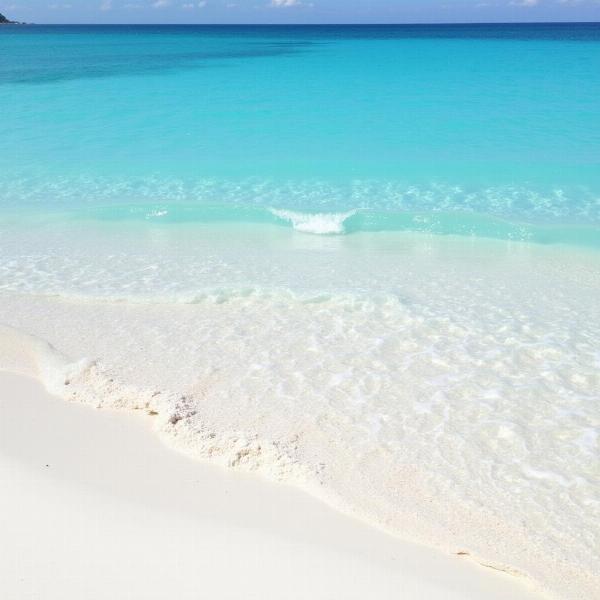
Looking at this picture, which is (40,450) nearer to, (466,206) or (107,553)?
(107,553)

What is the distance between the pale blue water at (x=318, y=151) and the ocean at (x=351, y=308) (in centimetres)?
10

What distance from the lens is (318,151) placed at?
16766 mm

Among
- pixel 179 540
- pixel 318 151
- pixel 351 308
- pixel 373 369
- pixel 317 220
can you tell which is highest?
pixel 179 540

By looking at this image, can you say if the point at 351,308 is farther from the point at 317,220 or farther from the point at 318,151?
the point at 318,151

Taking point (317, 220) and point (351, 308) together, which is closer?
point (351, 308)

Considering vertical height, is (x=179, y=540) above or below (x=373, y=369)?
above

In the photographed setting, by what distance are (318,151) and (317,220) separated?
20.2 feet

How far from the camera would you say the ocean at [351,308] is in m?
4.62

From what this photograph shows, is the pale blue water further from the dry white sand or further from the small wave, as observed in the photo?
the dry white sand

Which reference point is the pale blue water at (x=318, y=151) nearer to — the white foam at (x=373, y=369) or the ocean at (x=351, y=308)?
the ocean at (x=351, y=308)

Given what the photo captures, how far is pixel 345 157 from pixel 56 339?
10903mm

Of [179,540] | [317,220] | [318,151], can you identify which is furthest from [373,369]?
[318,151]

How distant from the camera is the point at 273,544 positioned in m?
3.94

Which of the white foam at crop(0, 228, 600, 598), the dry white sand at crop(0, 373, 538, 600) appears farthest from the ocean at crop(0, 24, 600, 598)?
the dry white sand at crop(0, 373, 538, 600)
